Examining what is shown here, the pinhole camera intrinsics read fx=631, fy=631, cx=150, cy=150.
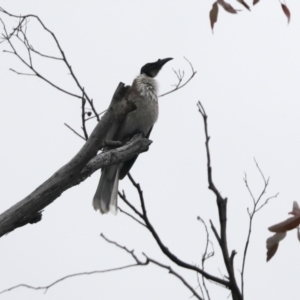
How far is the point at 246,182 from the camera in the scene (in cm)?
392

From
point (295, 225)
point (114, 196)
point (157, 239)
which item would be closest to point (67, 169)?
point (157, 239)

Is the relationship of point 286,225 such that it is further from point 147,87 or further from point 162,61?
point 162,61

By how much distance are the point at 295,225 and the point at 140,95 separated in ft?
14.4

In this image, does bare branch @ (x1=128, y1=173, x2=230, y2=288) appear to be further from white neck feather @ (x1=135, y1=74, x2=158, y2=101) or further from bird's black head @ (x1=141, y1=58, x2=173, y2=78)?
bird's black head @ (x1=141, y1=58, x2=173, y2=78)

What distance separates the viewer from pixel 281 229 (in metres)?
1.82

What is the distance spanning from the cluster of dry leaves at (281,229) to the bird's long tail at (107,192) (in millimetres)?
3900

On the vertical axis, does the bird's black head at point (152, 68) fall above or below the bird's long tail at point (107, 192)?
above

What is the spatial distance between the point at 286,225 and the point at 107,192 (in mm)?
4202

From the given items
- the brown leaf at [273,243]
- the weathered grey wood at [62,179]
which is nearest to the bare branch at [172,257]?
the brown leaf at [273,243]

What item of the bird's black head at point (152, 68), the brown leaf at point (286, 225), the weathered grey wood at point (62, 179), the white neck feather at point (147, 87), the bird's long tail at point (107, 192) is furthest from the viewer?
the bird's black head at point (152, 68)

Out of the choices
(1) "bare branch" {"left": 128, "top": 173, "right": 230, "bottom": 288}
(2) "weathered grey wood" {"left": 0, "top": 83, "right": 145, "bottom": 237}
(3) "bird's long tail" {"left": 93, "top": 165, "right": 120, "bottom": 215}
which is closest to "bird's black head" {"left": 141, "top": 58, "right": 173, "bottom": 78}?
(3) "bird's long tail" {"left": 93, "top": 165, "right": 120, "bottom": 215}

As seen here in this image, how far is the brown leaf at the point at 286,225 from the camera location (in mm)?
1809

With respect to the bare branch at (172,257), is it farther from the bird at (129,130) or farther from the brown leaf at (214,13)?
the bird at (129,130)

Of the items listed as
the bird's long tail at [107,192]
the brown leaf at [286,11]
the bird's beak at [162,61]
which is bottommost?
the brown leaf at [286,11]
